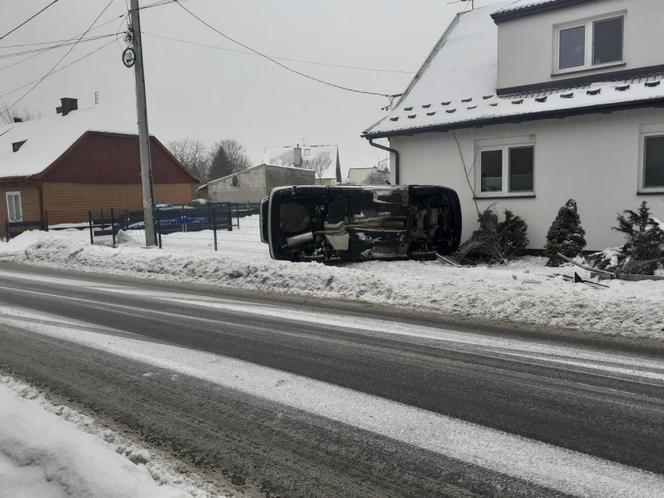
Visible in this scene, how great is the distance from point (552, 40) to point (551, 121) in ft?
7.07

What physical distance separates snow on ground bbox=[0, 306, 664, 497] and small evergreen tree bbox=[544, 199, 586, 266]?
227 inches

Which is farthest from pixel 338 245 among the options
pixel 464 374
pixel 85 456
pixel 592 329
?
pixel 85 456

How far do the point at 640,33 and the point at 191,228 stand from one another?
15178 millimetres

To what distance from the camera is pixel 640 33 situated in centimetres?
1154

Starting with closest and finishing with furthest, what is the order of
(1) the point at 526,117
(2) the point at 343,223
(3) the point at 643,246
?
1. (3) the point at 643,246
2. (2) the point at 343,223
3. (1) the point at 526,117

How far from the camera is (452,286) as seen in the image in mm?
8414

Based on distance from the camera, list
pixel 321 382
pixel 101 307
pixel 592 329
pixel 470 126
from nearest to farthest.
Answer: pixel 321 382 → pixel 592 329 → pixel 101 307 → pixel 470 126

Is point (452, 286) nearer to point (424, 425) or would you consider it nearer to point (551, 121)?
point (424, 425)

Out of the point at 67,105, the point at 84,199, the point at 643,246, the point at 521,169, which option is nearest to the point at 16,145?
the point at 67,105

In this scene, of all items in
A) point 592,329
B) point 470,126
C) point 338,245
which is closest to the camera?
point 592,329

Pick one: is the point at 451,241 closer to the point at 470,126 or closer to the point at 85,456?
the point at 470,126

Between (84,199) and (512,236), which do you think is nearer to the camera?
(512,236)

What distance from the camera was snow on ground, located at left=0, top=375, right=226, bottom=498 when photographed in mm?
2881

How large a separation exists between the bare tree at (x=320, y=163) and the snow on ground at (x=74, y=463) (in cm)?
8096
